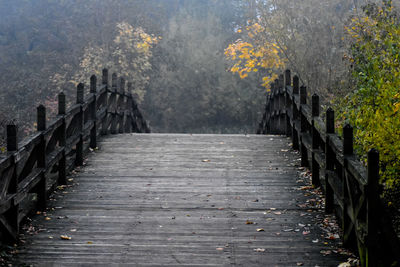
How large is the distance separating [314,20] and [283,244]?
17103 millimetres

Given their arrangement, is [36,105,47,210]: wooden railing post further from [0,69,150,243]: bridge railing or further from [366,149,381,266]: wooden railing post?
[366,149,381,266]: wooden railing post

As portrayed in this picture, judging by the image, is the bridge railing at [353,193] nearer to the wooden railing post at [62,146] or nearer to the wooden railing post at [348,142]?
the wooden railing post at [348,142]

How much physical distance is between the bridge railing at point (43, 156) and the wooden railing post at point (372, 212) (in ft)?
12.0

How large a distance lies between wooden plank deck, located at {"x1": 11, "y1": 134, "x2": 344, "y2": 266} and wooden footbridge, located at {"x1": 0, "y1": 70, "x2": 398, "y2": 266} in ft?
0.06


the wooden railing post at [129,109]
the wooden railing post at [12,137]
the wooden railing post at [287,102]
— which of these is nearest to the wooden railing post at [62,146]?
the wooden railing post at [12,137]

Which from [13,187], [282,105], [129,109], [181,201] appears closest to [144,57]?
[129,109]

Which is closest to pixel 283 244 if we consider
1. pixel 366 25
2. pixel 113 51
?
pixel 366 25

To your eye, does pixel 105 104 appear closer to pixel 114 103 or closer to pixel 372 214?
pixel 114 103

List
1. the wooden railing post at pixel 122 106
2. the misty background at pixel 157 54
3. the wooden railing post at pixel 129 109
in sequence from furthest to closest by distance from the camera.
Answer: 1. the misty background at pixel 157 54
2. the wooden railing post at pixel 129 109
3. the wooden railing post at pixel 122 106

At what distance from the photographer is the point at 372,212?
450 centimetres

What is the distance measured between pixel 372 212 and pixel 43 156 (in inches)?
173

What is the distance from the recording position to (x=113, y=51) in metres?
31.4

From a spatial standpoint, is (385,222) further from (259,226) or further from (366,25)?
(366,25)

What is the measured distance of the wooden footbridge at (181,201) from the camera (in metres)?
5.36
